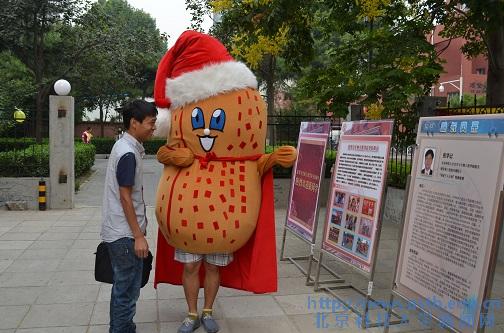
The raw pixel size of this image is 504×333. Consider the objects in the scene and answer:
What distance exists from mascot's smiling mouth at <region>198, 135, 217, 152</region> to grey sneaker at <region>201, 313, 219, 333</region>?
132 centimetres

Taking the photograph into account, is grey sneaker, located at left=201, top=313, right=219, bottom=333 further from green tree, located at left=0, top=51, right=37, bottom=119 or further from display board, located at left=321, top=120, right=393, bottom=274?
green tree, located at left=0, top=51, right=37, bottom=119

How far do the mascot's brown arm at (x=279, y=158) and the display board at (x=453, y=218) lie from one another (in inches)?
36.2

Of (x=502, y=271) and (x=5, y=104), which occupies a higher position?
(x=5, y=104)

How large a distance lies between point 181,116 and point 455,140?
1930 millimetres

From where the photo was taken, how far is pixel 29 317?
159 inches

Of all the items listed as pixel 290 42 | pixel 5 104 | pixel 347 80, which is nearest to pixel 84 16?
pixel 5 104

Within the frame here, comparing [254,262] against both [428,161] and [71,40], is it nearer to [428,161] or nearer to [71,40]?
[428,161]

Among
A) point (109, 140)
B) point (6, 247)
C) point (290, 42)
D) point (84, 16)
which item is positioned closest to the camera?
point (6, 247)

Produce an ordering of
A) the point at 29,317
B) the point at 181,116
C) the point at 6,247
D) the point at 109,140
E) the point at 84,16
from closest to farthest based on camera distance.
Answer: the point at 181,116 < the point at 29,317 < the point at 6,247 < the point at 84,16 < the point at 109,140

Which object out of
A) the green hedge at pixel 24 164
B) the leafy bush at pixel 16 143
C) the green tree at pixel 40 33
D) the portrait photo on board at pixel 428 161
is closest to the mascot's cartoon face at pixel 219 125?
the portrait photo on board at pixel 428 161

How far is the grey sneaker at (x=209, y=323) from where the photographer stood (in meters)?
3.72

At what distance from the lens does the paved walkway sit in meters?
3.91

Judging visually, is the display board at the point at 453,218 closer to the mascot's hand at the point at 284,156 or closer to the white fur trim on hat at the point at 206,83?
the mascot's hand at the point at 284,156

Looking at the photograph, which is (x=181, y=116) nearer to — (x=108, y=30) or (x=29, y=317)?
(x=29, y=317)
